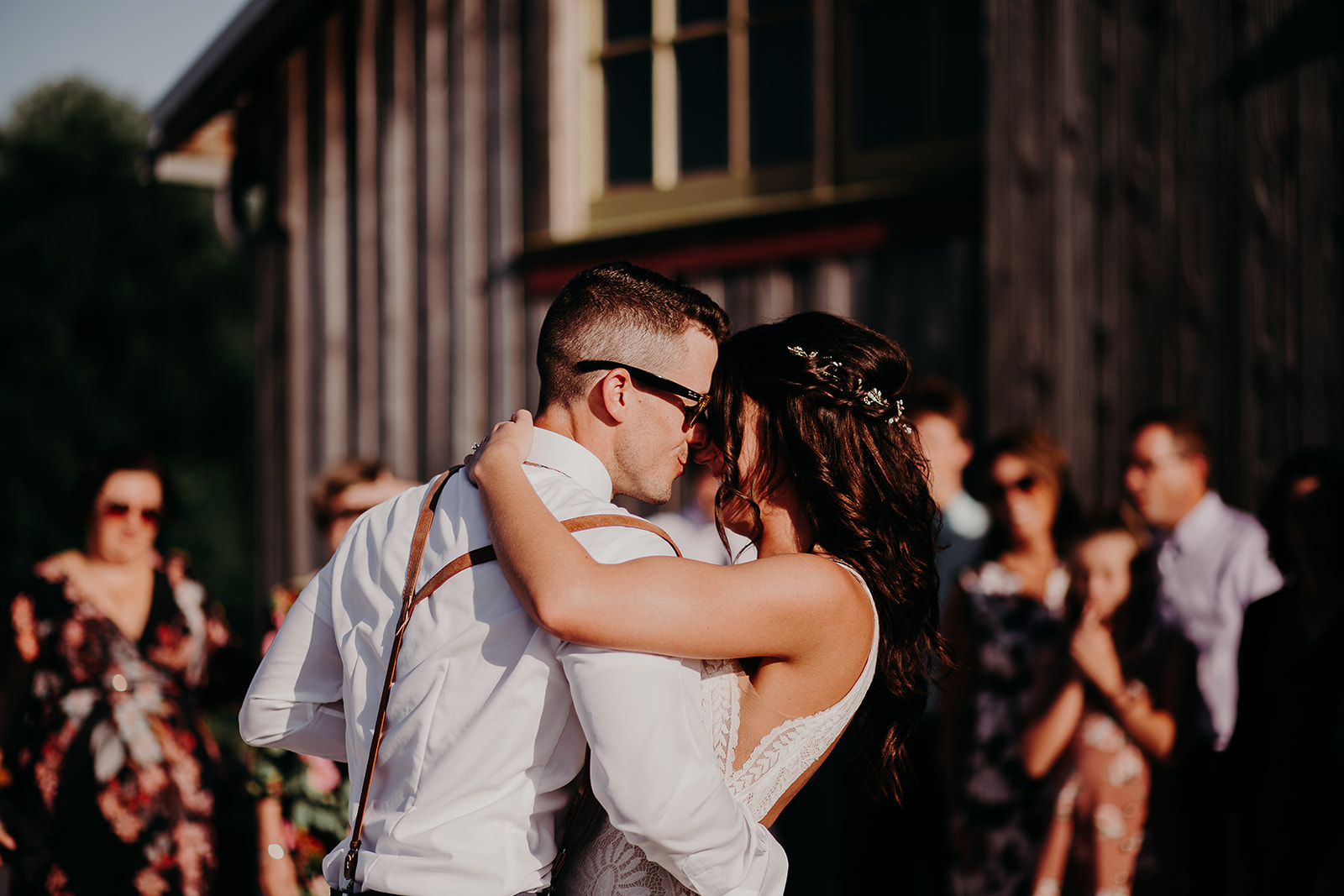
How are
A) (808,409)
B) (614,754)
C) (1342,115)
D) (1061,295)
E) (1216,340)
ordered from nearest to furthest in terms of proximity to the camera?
(614,754) → (808,409) → (1342,115) → (1216,340) → (1061,295)

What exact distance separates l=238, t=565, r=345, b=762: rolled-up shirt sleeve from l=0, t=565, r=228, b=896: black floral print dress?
8.03ft

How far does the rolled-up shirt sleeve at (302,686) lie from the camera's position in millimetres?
2305

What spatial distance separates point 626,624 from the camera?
1936 mm

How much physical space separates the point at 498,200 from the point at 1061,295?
341cm

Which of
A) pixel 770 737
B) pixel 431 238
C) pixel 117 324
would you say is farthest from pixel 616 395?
pixel 117 324

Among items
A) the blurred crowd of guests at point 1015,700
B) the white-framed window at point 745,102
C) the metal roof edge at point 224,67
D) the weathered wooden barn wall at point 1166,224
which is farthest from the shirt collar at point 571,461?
the metal roof edge at point 224,67

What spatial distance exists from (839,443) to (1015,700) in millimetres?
2471

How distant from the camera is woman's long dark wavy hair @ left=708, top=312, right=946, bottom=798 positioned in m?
2.43

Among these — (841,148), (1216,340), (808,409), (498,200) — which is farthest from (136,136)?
(808,409)

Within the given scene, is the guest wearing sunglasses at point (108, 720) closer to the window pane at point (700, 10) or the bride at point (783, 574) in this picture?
the bride at point (783, 574)

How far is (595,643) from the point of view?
193 centimetres

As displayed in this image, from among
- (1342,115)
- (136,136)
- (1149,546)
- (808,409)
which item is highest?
(136,136)

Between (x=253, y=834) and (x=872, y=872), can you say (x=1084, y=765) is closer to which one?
(x=872, y=872)

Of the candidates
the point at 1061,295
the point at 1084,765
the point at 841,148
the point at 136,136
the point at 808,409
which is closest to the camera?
the point at 808,409
